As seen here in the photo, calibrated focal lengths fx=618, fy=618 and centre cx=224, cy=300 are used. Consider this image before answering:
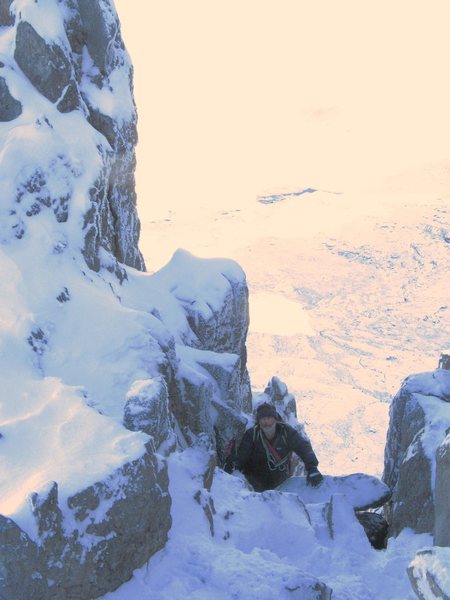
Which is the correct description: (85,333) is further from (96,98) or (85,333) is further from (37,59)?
(96,98)

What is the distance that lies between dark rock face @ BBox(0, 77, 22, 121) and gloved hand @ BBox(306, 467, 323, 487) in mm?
10779

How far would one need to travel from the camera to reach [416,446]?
41.1 feet

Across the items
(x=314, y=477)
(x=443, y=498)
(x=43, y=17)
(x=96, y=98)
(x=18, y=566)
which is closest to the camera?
(x=18, y=566)

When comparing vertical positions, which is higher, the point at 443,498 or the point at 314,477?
the point at 443,498

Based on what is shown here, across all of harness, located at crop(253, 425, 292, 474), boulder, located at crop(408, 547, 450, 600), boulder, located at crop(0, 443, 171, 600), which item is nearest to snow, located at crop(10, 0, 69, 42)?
harness, located at crop(253, 425, 292, 474)

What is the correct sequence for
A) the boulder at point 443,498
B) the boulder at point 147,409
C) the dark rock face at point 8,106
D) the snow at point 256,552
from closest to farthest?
the snow at point 256,552
the boulder at point 443,498
the boulder at point 147,409
the dark rock face at point 8,106

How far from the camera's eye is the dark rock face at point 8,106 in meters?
15.0

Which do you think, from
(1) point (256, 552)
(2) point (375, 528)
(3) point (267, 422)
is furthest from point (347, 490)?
(1) point (256, 552)

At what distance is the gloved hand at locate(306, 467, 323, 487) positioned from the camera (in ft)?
42.8

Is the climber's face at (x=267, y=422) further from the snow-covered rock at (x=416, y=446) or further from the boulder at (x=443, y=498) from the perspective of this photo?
the boulder at (x=443, y=498)

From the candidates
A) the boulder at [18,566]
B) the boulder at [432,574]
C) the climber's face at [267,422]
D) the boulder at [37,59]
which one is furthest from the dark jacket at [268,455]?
the boulder at [37,59]

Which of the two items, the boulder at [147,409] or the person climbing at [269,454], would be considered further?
the person climbing at [269,454]

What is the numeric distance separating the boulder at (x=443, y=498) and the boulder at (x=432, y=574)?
6.66 ft

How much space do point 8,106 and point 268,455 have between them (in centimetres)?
1029
